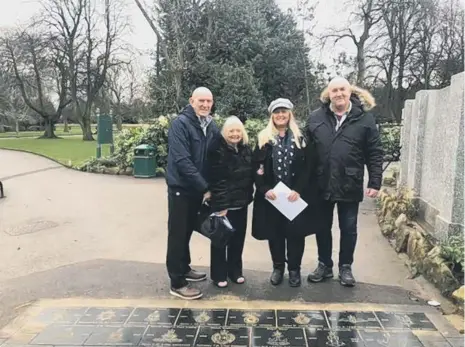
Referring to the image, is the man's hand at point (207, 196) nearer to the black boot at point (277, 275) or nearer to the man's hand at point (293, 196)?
the man's hand at point (293, 196)

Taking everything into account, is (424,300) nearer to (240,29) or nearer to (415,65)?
(240,29)

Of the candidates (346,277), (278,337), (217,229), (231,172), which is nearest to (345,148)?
(231,172)

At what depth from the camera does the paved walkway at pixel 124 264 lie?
4094mm

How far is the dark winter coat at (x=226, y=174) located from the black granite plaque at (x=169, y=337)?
1085 millimetres

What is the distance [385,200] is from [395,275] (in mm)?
2607

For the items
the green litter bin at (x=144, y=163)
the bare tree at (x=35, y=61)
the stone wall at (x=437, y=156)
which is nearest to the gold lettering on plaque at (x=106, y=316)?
the stone wall at (x=437, y=156)

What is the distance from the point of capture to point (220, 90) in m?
19.3

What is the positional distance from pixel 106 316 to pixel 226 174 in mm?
1542

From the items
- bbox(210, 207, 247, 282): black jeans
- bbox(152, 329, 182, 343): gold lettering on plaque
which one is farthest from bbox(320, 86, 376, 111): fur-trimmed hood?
bbox(152, 329, 182, 343): gold lettering on plaque

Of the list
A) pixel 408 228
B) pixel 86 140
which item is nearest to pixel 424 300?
pixel 408 228

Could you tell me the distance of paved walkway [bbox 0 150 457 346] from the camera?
4094 mm

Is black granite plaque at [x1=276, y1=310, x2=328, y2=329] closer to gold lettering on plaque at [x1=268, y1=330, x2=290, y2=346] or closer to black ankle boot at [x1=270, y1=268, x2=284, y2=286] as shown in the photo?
gold lettering on plaque at [x1=268, y1=330, x2=290, y2=346]

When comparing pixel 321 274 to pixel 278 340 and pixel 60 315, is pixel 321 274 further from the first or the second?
pixel 60 315

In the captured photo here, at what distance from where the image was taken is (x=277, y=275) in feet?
14.6
